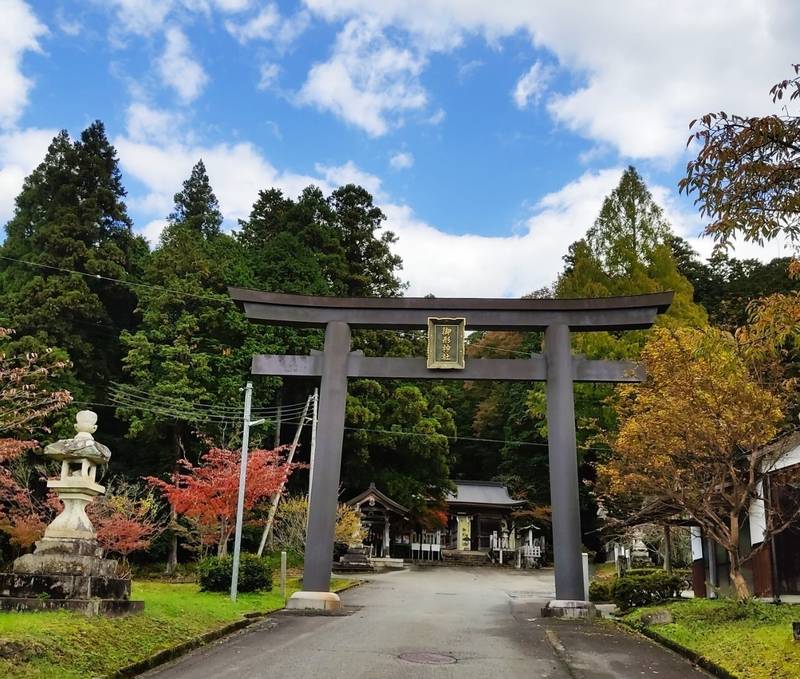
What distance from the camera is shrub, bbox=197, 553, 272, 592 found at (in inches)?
647

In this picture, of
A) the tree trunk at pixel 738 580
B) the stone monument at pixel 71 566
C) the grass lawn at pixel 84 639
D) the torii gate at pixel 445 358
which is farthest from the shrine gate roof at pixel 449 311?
the grass lawn at pixel 84 639

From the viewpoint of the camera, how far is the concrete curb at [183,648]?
688 cm

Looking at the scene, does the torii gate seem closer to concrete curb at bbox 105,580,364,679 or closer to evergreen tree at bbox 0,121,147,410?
concrete curb at bbox 105,580,364,679

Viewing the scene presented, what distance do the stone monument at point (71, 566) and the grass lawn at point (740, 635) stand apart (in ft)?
24.4

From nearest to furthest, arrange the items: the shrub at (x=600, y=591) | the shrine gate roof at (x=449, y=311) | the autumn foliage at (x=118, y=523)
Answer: the shrine gate roof at (x=449, y=311), the shrub at (x=600, y=591), the autumn foliage at (x=118, y=523)

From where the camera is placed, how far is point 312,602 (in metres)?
13.7

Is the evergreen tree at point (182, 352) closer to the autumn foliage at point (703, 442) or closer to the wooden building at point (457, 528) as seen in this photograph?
the wooden building at point (457, 528)

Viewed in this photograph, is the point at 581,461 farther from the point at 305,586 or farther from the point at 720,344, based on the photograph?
the point at 720,344

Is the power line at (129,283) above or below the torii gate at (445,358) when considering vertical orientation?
above

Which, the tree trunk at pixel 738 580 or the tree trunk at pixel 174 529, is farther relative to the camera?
the tree trunk at pixel 174 529

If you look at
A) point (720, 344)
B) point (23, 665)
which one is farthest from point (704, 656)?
point (23, 665)

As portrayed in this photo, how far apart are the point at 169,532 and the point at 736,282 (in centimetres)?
3062

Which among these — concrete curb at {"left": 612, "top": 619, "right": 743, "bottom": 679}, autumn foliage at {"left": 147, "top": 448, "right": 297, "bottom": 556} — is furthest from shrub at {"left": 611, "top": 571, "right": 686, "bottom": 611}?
autumn foliage at {"left": 147, "top": 448, "right": 297, "bottom": 556}

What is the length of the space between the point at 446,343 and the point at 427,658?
25.3 ft
